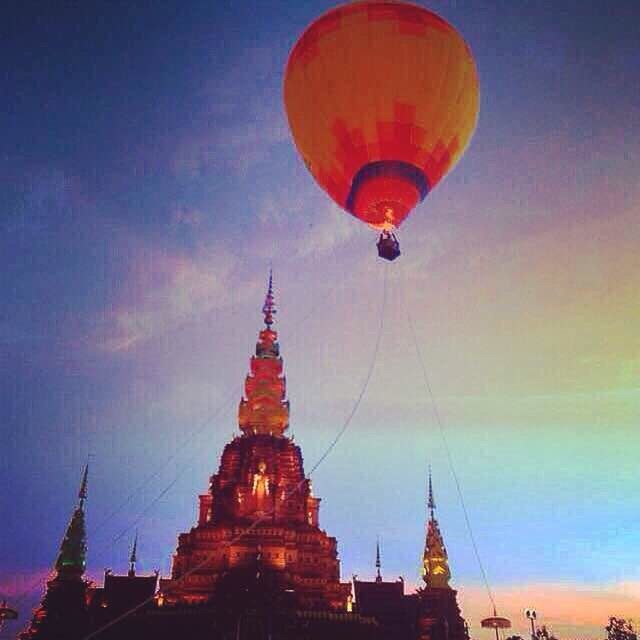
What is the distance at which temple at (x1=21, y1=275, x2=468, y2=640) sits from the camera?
3180 centimetres

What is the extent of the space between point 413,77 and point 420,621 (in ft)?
108

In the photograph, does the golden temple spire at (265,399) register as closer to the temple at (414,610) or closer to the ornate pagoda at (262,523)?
the ornate pagoda at (262,523)

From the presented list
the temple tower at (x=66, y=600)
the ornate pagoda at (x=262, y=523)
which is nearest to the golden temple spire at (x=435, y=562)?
the ornate pagoda at (x=262, y=523)

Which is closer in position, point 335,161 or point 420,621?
point 335,161

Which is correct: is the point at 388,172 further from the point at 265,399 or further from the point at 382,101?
the point at 265,399

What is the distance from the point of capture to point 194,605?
→ 32.9 meters

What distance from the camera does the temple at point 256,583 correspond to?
31.8 meters

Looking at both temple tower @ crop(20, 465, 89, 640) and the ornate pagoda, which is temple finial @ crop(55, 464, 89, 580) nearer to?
temple tower @ crop(20, 465, 89, 640)

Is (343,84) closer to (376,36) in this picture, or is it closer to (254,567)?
(376,36)

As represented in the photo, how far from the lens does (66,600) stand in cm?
3509

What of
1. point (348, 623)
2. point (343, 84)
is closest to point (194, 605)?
point (348, 623)

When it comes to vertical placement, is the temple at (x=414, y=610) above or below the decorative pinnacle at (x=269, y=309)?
below

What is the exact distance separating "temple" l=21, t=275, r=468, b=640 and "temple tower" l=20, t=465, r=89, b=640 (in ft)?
0.20

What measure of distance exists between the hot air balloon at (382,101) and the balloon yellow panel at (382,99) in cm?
2
